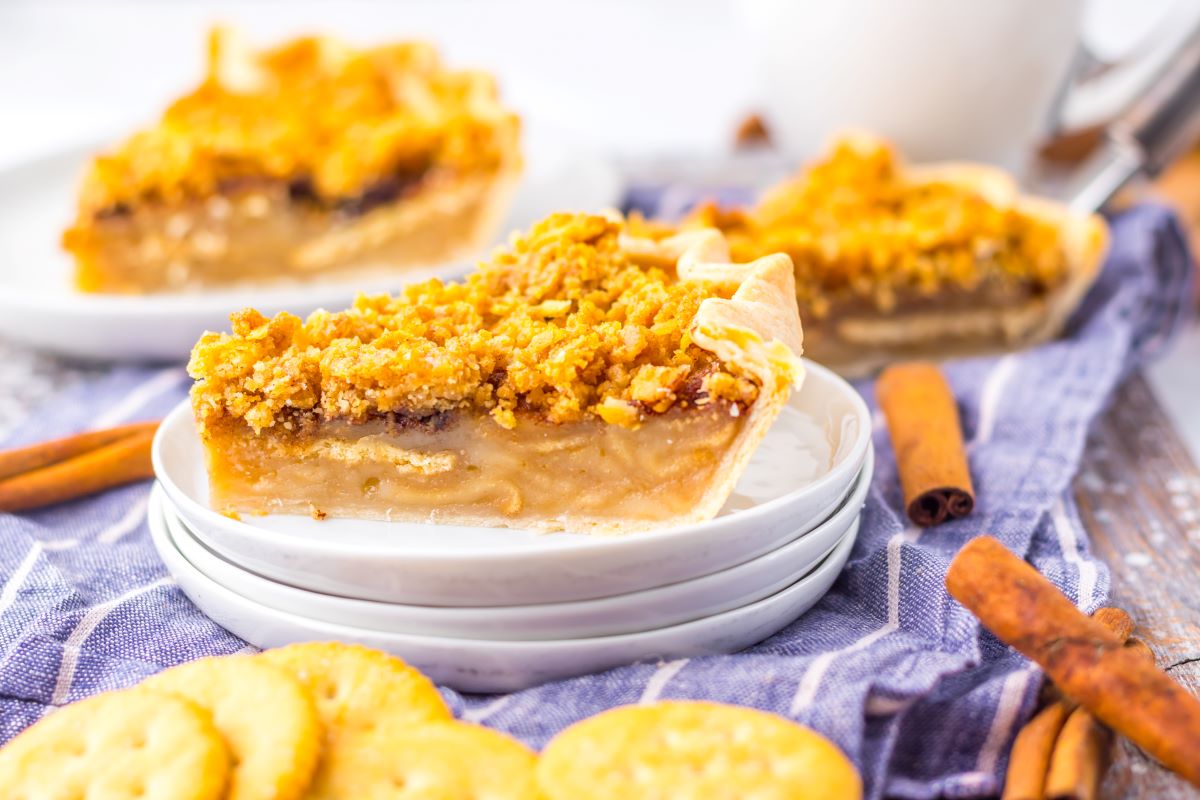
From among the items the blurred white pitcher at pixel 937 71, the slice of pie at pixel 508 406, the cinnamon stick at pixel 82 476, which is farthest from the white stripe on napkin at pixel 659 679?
the blurred white pitcher at pixel 937 71

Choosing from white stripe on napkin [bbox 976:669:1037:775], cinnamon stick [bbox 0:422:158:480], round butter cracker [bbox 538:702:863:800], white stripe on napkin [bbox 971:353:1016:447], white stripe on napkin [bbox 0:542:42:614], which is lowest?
cinnamon stick [bbox 0:422:158:480]

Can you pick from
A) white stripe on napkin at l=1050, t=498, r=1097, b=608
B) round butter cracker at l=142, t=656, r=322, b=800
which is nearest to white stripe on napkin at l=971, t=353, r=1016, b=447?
white stripe on napkin at l=1050, t=498, r=1097, b=608

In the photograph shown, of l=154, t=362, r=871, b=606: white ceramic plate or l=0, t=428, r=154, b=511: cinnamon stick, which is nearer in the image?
l=154, t=362, r=871, b=606: white ceramic plate

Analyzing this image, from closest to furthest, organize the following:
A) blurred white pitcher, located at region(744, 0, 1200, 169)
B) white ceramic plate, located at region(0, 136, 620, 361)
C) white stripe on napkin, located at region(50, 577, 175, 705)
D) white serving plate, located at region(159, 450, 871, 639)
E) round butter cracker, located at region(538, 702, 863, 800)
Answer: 1. round butter cracker, located at region(538, 702, 863, 800)
2. white serving plate, located at region(159, 450, 871, 639)
3. white stripe on napkin, located at region(50, 577, 175, 705)
4. white ceramic plate, located at region(0, 136, 620, 361)
5. blurred white pitcher, located at region(744, 0, 1200, 169)

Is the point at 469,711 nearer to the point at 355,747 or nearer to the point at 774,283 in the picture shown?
the point at 355,747

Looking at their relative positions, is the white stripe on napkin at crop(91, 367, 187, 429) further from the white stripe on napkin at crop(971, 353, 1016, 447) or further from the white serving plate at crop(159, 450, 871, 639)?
the white stripe on napkin at crop(971, 353, 1016, 447)

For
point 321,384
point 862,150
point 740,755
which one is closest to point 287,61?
point 862,150

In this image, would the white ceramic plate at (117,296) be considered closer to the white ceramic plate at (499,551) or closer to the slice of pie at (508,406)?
the slice of pie at (508,406)
